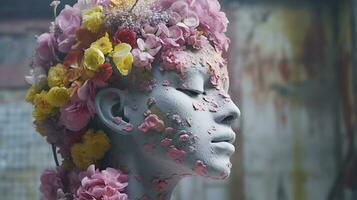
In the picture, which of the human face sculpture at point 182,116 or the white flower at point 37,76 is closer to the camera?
the human face sculpture at point 182,116

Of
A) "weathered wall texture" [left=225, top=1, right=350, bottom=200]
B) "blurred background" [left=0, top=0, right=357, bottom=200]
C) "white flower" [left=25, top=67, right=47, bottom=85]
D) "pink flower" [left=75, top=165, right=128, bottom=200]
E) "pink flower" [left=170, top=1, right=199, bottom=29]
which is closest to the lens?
"pink flower" [left=75, top=165, right=128, bottom=200]

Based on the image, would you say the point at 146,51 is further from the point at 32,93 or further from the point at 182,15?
the point at 32,93

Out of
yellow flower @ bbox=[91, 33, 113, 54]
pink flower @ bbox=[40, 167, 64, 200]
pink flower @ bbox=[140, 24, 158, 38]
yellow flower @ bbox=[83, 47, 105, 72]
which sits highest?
pink flower @ bbox=[140, 24, 158, 38]

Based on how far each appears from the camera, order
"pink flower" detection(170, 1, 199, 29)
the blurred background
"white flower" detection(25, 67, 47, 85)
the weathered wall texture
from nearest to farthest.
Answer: "pink flower" detection(170, 1, 199, 29)
"white flower" detection(25, 67, 47, 85)
the blurred background
the weathered wall texture

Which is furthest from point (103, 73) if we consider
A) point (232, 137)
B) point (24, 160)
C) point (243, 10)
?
point (243, 10)

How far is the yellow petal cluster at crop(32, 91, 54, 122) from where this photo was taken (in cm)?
179

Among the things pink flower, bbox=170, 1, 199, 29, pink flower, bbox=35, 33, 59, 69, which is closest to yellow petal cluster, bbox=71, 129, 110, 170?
pink flower, bbox=35, 33, 59, 69

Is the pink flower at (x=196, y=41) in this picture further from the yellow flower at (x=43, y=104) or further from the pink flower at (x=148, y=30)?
the yellow flower at (x=43, y=104)

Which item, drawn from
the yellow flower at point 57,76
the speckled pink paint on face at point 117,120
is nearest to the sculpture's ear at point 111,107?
the speckled pink paint on face at point 117,120

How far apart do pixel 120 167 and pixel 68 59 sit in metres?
0.30

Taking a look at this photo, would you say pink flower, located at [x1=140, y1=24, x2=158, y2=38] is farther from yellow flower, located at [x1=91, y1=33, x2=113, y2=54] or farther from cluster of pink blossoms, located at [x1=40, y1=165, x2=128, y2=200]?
cluster of pink blossoms, located at [x1=40, y1=165, x2=128, y2=200]

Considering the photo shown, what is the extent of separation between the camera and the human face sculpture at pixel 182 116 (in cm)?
167

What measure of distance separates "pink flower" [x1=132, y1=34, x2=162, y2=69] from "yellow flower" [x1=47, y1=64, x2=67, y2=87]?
20cm

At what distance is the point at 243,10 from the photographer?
5094mm
